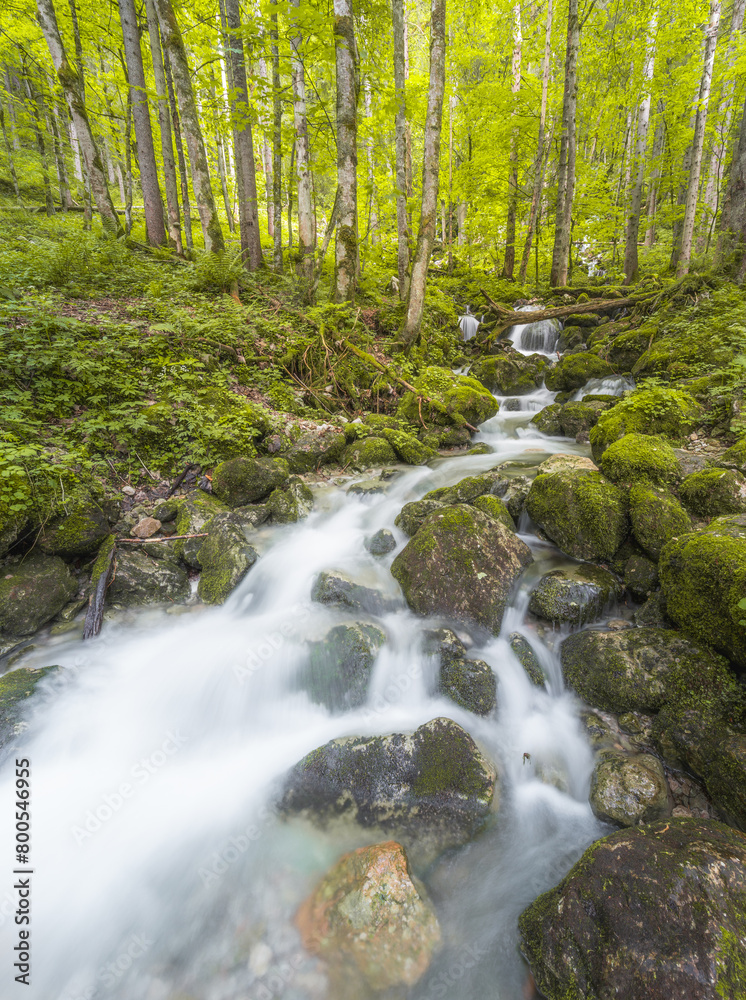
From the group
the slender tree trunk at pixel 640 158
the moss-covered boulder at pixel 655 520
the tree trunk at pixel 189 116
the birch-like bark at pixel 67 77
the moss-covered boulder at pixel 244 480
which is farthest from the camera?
the slender tree trunk at pixel 640 158

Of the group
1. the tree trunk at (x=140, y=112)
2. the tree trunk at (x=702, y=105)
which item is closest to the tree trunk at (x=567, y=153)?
the tree trunk at (x=702, y=105)

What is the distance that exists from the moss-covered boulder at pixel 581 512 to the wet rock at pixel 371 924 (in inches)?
129

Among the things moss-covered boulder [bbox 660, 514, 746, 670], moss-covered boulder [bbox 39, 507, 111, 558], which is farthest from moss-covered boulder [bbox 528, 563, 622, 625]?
moss-covered boulder [bbox 39, 507, 111, 558]

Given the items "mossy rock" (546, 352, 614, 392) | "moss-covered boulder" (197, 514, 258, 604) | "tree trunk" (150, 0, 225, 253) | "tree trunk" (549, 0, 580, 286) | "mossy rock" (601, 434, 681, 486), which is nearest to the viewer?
"mossy rock" (601, 434, 681, 486)

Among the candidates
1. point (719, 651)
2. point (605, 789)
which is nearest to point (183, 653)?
point (605, 789)

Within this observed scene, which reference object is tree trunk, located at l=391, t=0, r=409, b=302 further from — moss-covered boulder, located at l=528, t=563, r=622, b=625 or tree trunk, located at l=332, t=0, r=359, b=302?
moss-covered boulder, located at l=528, t=563, r=622, b=625

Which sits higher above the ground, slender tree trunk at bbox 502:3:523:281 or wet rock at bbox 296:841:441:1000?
slender tree trunk at bbox 502:3:523:281

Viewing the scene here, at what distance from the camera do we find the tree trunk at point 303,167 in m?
9.47

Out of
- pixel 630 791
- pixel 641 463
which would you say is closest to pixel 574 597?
pixel 630 791

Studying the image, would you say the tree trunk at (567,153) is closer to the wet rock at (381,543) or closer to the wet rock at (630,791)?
the wet rock at (381,543)

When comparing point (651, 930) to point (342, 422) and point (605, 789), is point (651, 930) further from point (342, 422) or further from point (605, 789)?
point (342, 422)

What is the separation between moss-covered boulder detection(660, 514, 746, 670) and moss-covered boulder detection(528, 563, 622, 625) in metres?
0.59

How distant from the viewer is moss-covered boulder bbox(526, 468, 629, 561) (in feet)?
14.5

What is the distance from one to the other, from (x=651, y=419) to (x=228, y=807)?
668 centimetres
